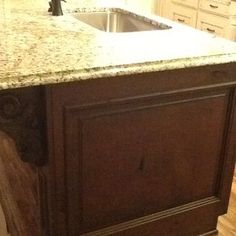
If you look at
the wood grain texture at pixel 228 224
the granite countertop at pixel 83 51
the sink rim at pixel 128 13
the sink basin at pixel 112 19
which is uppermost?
the granite countertop at pixel 83 51

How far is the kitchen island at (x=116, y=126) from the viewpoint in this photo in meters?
1.37

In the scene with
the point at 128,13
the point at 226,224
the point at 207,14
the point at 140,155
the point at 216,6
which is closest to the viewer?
the point at 140,155

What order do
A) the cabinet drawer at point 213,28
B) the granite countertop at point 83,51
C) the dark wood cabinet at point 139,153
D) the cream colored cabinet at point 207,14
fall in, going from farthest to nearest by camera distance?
the cabinet drawer at point 213,28, the cream colored cabinet at point 207,14, the dark wood cabinet at point 139,153, the granite countertop at point 83,51

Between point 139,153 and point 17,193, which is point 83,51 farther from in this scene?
point 17,193

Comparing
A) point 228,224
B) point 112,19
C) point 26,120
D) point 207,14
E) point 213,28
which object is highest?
point 112,19

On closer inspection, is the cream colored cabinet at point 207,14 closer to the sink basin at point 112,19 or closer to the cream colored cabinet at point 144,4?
the cream colored cabinet at point 144,4

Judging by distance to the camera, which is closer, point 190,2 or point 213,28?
point 213,28

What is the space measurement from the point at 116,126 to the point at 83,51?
303 millimetres

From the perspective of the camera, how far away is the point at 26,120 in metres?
1.39

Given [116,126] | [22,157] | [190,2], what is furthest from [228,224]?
[190,2]

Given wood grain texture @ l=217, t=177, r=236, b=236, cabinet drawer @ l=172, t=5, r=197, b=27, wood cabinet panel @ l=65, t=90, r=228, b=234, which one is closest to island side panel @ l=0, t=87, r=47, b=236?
wood cabinet panel @ l=65, t=90, r=228, b=234

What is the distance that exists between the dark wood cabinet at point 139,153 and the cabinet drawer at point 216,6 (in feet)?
7.70

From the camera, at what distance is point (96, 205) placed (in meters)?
1.62

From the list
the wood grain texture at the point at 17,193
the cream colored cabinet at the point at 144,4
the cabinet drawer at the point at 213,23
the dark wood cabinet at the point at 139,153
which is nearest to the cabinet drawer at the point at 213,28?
the cabinet drawer at the point at 213,23
